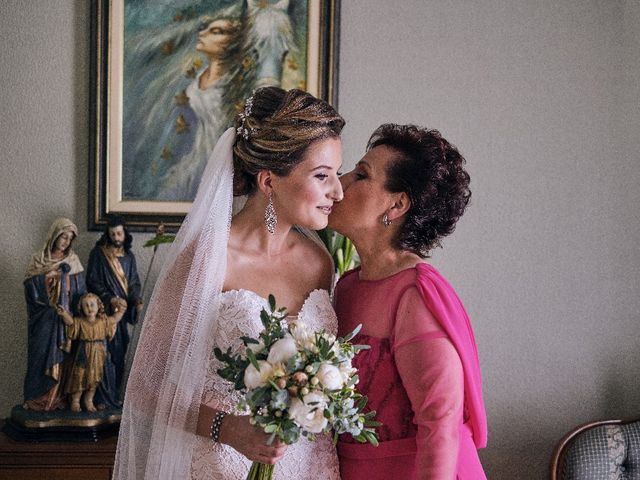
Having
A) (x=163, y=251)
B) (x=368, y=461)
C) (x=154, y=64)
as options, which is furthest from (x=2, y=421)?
(x=368, y=461)

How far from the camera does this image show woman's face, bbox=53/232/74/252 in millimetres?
3153

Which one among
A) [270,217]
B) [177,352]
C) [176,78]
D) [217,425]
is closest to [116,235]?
[176,78]

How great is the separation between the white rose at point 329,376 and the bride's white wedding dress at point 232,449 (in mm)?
392

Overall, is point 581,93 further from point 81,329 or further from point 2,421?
point 2,421

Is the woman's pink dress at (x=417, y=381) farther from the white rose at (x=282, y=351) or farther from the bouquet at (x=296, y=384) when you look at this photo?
the white rose at (x=282, y=351)

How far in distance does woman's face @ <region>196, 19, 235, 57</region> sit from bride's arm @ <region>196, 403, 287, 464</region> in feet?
6.60

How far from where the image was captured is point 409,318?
2.07 meters

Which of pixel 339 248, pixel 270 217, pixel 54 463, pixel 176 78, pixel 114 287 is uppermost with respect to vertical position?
pixel 176 78

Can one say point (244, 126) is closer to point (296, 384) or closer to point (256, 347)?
point (256, 347)

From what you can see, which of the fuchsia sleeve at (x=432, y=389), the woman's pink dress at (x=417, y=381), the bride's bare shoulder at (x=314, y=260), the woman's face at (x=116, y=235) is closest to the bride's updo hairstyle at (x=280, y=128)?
the bride's bare shoulder at (x=314, y=260)

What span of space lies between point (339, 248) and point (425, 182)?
898 mm

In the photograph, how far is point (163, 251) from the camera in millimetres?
3549

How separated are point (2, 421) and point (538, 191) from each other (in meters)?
2.73

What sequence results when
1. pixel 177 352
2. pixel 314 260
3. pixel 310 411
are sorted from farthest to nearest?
pixel 314 260
pixel 177 352
pixel 310 411
